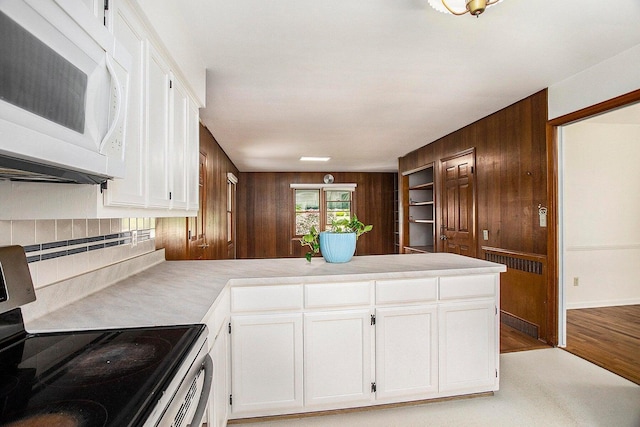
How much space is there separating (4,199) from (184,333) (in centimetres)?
75

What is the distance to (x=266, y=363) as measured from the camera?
1854 millimetres

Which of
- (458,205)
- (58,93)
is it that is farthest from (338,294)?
(458,205)

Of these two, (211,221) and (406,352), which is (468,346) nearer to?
(406,352)

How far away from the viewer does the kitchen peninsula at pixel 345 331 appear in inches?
72.3

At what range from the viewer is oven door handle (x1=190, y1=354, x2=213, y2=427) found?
38.5 inches

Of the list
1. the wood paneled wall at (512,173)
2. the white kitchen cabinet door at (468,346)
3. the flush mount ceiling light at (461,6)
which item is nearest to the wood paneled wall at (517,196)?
the wood paneled wall at (512,173)

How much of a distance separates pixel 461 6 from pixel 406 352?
6.31ft

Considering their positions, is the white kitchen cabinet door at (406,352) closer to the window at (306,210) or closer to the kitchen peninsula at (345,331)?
the kitchen peninsula at (345,331)

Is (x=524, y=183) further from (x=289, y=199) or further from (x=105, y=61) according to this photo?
(x=289, y=199)

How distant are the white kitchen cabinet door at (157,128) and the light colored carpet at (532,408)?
1412 mm

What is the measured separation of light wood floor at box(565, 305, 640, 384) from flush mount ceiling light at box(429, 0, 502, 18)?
107 inches

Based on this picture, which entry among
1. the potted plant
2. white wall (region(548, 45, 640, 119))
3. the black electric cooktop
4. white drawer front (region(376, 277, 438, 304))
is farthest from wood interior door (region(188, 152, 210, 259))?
white wall (region(548, 45, 640, 119))

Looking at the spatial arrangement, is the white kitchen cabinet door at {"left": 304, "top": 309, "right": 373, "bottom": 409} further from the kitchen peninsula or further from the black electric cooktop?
the black electric cooktop

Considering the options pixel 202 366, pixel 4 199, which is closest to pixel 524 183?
pixel 202 366
